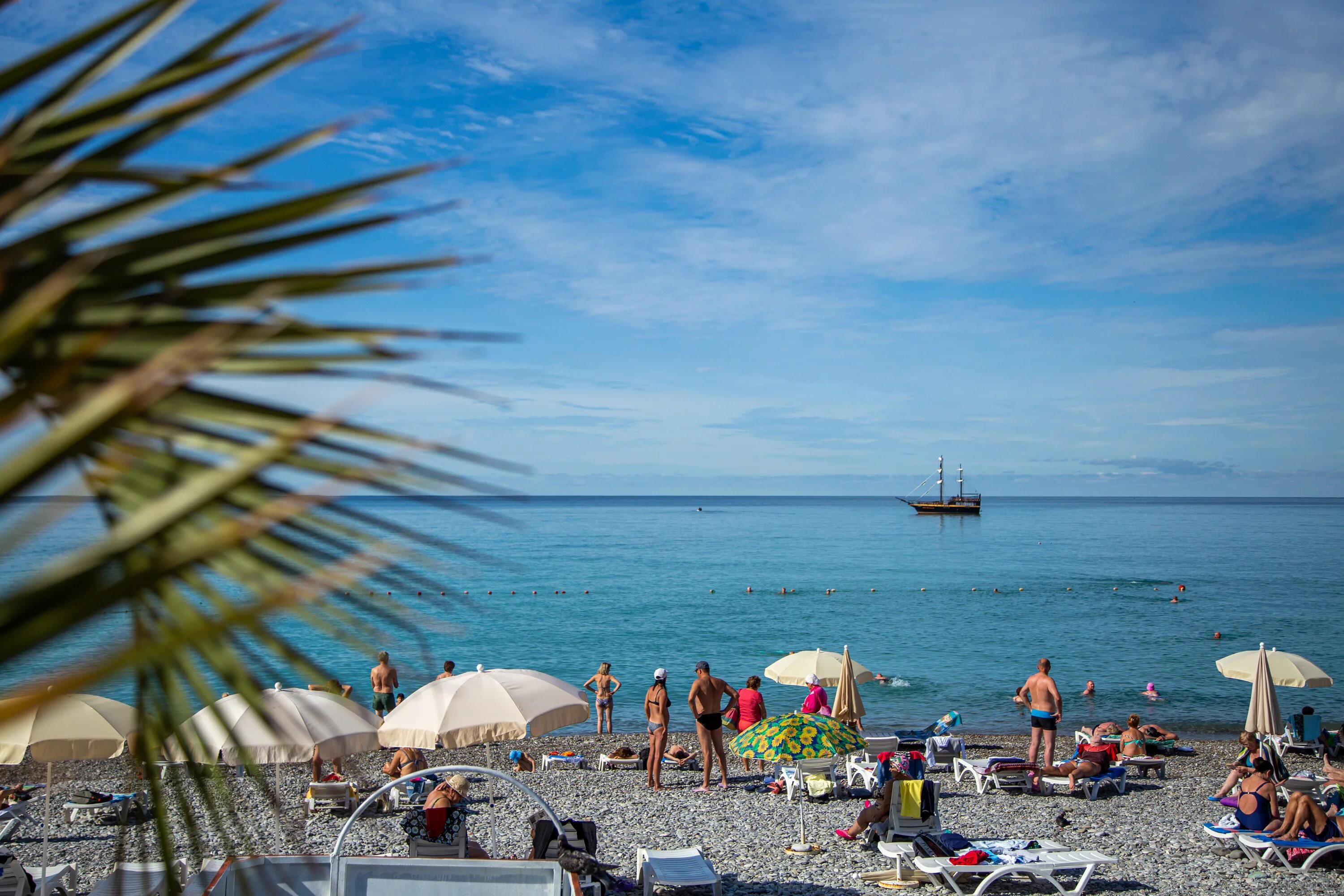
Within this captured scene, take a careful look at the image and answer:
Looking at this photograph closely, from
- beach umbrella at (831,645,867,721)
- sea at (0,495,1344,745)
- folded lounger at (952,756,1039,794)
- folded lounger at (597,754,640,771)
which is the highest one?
beach umbrella at (831,645,867,721)

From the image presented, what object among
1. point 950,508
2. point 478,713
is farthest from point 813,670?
point 950,508

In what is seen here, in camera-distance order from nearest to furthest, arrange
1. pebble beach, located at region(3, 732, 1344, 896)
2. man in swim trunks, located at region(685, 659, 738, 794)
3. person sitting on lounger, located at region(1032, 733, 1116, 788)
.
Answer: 1. pebble beach, located at region(3, 732, 1344, 896)
2. man in swim trunks, located at region(685, 659, 738, 794)
3. person sitting on lounger, located at region(1032, 733, 1116, 788)

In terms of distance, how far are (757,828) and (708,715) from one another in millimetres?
1921

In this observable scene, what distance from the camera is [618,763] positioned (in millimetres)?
16875

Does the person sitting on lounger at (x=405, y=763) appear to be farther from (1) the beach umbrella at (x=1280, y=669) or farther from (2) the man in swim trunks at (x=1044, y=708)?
(1) the beach umbrella at (x=1280, y=669)

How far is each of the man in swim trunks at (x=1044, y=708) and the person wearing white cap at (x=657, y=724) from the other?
550cm

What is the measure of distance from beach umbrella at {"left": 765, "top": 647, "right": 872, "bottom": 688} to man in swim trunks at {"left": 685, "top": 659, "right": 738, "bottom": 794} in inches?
178

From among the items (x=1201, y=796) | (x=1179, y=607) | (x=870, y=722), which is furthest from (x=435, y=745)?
(x=1179, y=607)

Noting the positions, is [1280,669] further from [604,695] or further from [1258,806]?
[604,695]

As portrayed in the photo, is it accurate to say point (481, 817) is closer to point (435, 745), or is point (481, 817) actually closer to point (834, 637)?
point (435, 745)

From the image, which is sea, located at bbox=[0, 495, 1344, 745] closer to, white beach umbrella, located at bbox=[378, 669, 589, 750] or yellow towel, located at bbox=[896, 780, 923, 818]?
white beach umbrella, located at bbox=[378, 669, 589, 750]

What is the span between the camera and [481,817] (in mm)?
13336

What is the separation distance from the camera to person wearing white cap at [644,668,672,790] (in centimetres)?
1446

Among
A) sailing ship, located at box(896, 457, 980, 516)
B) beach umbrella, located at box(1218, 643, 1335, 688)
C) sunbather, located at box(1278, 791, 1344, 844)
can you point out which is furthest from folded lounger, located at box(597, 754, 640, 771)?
sailing ship, located at box(896, 457, 980, 516)
